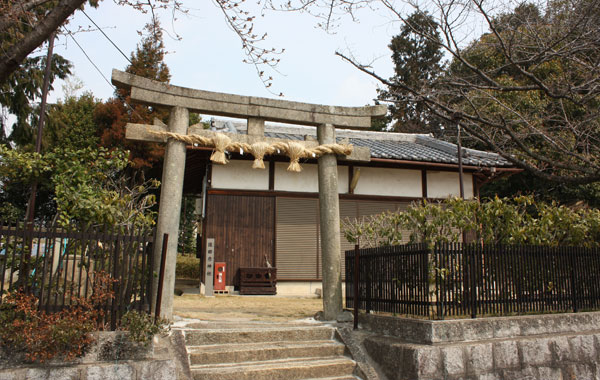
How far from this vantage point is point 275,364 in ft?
19.4

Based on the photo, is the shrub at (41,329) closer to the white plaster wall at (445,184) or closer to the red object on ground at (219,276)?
the red object on ground at (219,276)

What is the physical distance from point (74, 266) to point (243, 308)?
4620 millimetres

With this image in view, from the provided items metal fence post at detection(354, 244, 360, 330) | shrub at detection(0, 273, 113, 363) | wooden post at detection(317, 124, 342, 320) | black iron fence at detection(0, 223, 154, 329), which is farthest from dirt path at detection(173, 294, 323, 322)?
shrub at detection(0, 273, 113, 363)

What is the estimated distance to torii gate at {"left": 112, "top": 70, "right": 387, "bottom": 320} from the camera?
6.82 meters

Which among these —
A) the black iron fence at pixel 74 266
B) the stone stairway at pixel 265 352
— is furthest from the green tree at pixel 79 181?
the stone stairway at pixel 265 352

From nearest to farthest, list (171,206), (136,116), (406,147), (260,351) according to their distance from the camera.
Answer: (260,351) → (171,206) → (406,147) → (136,116)

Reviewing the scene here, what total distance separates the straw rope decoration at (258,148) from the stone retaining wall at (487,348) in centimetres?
288

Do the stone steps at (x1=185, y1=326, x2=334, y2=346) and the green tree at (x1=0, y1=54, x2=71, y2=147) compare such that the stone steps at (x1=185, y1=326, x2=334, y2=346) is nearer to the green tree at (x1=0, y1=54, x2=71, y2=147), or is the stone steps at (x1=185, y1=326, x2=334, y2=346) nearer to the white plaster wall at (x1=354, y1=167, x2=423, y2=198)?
the white plaster wall at (x1=354, y1=167, x2=423, y2=198)

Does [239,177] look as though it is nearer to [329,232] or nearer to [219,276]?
[219,276]

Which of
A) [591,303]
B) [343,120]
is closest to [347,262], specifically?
[343,120]

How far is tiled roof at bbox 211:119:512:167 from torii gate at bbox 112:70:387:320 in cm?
472

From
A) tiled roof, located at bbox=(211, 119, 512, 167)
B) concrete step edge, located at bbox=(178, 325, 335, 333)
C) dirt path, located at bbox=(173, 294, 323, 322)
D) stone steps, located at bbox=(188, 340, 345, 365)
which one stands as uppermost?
tiled roof, located at bbox=(211, 119, 512, 167)

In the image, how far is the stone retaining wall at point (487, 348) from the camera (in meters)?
5.57

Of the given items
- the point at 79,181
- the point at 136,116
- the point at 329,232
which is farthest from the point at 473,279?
the point at 136,116
